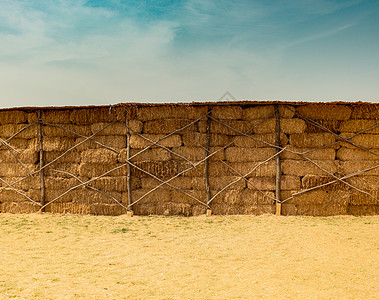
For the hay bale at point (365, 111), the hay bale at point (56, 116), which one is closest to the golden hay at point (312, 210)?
the hay bale at point (365, 111)

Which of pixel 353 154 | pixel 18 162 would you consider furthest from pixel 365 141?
pixel 18 162

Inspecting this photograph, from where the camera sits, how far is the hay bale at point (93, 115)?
828 cm

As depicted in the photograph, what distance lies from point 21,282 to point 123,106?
16.4ft

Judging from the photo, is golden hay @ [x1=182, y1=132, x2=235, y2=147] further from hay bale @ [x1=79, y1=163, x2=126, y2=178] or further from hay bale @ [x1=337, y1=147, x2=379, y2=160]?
hay bale @ [x1=337, y1=147, x2=379, y2=160]

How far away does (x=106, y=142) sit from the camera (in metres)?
8.27

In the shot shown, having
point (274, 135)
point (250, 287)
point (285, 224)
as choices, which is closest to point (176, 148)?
point (274, 135)

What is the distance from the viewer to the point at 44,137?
28.1 ft

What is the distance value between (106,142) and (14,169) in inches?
112

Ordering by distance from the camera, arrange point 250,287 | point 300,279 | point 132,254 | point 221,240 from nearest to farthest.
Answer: point 250,287
point 300,279
point 132,254
point 221,240

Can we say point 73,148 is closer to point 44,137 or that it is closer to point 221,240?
point 44,137

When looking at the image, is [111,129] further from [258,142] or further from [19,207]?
[258,142]

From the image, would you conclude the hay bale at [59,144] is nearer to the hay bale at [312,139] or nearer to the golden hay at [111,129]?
the golden hay at [111,129]

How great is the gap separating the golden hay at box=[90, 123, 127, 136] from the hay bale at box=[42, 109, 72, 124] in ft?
2.67

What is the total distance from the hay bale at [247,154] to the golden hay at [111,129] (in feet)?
9.29
